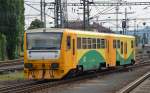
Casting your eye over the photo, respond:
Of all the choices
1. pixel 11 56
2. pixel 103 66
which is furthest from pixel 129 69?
pixel 11 56

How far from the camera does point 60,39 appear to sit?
25672 mm

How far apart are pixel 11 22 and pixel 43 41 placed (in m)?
42.1

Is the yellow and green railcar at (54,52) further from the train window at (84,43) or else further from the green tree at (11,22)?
the green tree at (11,22)

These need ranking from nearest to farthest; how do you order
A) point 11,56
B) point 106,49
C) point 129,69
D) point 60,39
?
1. point 60,39
2. point 106,49
3. point 129,69
4. point 11,56

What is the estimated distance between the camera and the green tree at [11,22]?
66.5 meters

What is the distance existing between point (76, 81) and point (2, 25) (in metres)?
41.4

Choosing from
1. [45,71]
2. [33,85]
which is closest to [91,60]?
[45,71]

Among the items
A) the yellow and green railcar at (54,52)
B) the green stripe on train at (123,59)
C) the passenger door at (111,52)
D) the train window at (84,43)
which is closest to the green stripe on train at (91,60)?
the yellow and green railcar at (54,52)

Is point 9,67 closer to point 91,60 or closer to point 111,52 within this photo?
point 111,52

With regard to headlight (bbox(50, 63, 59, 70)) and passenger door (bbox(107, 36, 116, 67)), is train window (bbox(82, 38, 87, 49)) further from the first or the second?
passenger door (bbox(107, 36, 116, 67))

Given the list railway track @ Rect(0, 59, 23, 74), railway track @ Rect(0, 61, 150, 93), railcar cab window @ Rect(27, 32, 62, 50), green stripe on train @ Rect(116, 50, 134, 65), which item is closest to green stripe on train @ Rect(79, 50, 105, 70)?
railway track @ Rect(0, 61, 150, 93)

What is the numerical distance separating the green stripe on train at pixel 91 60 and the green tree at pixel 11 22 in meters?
35.2

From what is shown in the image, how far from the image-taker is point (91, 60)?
30156 mm

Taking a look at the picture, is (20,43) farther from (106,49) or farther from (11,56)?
(106,49)
